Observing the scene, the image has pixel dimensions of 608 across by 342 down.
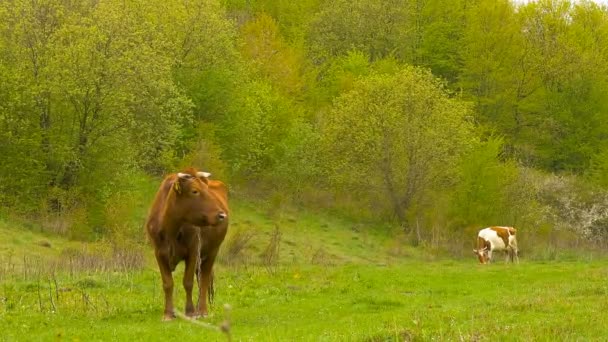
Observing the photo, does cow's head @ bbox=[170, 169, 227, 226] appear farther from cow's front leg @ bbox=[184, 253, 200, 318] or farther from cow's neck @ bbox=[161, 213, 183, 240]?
cow's front leg @ bbox=[184, 253, 200, 318]

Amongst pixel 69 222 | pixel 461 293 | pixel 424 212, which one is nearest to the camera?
pixel 461 293

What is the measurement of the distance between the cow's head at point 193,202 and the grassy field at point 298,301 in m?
1.76

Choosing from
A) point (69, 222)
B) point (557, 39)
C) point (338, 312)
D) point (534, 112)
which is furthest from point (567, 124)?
point (338, 312)

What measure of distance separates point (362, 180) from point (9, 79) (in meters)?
23.3

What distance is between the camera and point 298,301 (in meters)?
18.4

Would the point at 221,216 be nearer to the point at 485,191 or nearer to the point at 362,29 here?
the point at 485,191

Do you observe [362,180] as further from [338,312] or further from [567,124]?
[338,312]

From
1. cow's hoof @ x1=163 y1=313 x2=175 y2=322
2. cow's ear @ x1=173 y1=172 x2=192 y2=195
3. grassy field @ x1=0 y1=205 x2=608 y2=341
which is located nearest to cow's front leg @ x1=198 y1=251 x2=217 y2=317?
grassy field @ x1=0 y1=205 x2=608 y2=341

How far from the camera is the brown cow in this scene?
46.3 ft

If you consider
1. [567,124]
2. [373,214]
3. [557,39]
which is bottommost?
[373,214]

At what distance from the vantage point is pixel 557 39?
225 feet

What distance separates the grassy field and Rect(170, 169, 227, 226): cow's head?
1.76 meters

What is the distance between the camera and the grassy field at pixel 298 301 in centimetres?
1248

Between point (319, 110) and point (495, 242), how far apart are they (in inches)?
1003
